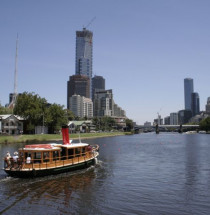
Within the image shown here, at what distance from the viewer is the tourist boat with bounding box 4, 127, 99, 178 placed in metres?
30.8

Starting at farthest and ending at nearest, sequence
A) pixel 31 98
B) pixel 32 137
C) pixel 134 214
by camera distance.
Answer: pixel 31 98 < pixel 32 137 < pixel 134 214

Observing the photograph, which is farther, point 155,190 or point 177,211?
point 155,190

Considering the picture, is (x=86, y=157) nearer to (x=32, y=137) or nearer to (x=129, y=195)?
(x=129, y=195)

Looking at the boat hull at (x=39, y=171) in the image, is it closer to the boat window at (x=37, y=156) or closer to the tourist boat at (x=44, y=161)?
the tourist boat at (x=44, y=161)

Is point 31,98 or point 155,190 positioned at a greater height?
point 31,98

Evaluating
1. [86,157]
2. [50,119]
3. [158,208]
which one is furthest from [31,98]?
[158,208]

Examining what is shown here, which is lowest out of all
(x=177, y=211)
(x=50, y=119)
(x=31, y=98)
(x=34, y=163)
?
(x=177, y=211)

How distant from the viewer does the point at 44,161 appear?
108ft

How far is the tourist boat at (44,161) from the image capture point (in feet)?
101

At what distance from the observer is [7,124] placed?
122000mm

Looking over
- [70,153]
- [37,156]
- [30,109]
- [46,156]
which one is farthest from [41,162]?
[30,109]

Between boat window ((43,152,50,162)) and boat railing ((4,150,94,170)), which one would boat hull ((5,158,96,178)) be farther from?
boat window ((43,152,50,162))

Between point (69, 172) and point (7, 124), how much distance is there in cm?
9594

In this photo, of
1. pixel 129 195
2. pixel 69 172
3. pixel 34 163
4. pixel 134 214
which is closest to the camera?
pixel 134 214
